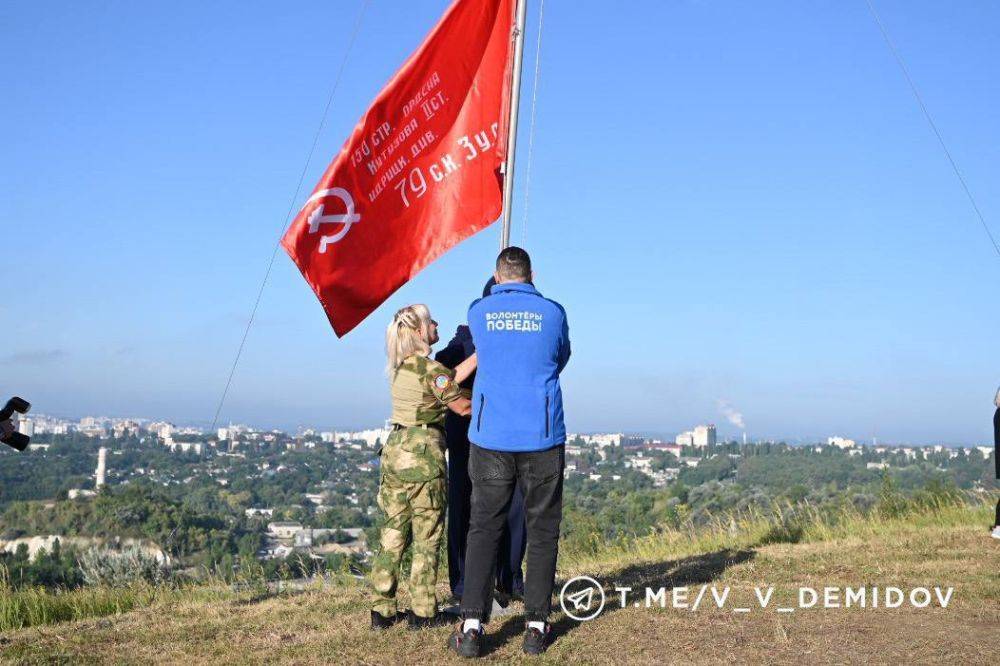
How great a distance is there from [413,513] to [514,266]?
1.67m

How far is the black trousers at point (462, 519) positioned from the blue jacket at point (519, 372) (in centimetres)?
103

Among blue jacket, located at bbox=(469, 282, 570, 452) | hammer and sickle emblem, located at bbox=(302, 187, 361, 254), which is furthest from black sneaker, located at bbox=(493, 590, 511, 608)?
hammer and sickle emblem, located at bbox=(302, 187, 361, 254)

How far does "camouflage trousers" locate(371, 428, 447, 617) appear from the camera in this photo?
246 inches

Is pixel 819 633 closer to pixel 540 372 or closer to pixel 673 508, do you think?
pixel 540 372

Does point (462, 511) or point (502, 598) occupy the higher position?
point (462, 511)

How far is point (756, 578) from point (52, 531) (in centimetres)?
1652

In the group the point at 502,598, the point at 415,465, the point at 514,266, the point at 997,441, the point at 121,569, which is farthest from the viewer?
the point at 121,569

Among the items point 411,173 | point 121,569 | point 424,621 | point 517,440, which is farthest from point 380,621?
point 121,569

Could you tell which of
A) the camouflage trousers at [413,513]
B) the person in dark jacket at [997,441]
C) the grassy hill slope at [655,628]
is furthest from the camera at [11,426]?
the person in dark jacket at [997,441]

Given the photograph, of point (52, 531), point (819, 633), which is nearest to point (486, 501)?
point (819, 633)

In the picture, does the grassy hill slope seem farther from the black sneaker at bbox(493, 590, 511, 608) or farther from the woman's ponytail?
the woman's ponytail

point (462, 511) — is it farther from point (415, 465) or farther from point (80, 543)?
point (80, 543)

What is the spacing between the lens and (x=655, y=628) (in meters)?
6.06

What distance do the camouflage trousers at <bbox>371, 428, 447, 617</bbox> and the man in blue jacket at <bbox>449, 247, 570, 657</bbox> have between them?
50cm
